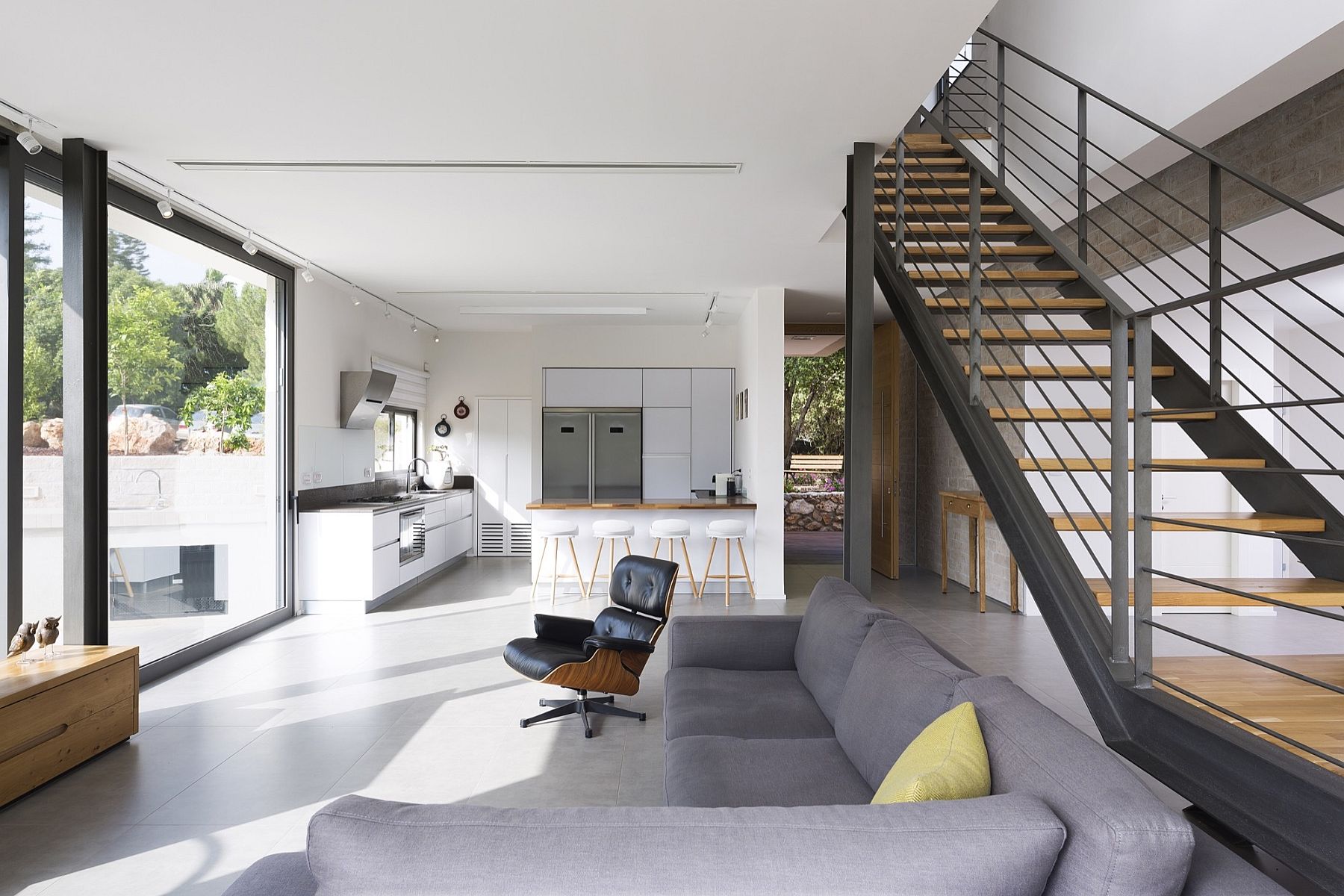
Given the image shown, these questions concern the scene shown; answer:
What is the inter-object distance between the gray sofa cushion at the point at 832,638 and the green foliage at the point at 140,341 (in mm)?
3816

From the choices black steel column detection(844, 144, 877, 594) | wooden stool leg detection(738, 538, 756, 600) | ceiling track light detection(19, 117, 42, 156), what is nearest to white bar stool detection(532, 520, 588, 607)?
wooden stool leg detection(738, 538, 756, 600)

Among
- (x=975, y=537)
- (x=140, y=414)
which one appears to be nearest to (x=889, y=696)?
(x=140, y=414)

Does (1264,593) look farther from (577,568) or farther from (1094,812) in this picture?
(577,568)

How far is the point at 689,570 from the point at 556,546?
1.25m

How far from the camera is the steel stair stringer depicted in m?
1.64

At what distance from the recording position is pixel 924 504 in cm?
909

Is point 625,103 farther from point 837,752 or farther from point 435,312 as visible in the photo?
point 435,312

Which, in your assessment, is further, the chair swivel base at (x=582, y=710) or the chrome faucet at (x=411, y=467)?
the chrome faucet at (x=411, y=467)

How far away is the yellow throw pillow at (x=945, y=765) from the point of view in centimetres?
158

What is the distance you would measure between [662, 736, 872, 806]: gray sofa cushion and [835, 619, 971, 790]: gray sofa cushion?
0.08 meters

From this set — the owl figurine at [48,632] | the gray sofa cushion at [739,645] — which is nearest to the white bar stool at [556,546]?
the gray sofa cushion at [739,645]

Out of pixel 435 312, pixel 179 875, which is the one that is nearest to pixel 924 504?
pixel 435 312

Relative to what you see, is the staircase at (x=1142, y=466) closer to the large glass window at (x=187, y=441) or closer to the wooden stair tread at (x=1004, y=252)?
the wooden stair tread at (x=1004, y=252)

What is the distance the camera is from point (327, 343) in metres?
7.08
